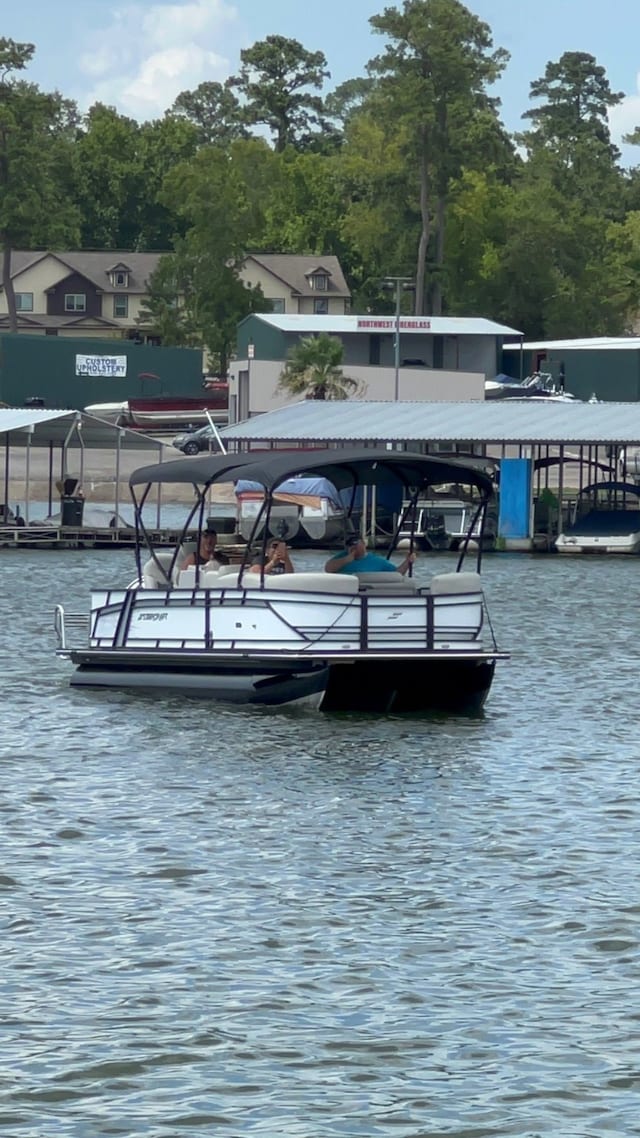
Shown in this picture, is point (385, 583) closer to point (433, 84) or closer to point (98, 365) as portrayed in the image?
point (98, 365)

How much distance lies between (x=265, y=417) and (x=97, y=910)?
55.7 meters

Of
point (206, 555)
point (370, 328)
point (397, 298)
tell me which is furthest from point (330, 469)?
point (370, 328)

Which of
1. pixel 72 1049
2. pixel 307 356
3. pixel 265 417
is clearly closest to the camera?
pixel 72 1049

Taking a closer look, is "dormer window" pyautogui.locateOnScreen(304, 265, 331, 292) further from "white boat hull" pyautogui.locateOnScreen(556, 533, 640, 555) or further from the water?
the water

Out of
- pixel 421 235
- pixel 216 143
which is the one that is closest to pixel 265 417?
pixel 421 235

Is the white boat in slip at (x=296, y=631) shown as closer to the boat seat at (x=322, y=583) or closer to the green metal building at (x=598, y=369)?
the boat seat at (x=322, y=583)

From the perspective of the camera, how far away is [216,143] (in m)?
198

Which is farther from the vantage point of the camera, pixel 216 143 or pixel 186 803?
pixel 216 143

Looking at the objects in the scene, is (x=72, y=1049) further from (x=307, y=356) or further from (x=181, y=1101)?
(x=307, y=356)

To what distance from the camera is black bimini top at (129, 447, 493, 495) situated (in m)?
28.6

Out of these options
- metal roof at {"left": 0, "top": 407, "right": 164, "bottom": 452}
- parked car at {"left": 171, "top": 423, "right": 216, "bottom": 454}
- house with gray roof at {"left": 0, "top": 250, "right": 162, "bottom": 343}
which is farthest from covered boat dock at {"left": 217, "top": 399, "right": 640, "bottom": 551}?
house with gray roof at {"left": 0, "top": 250, "right": 162, "bottom": 343}

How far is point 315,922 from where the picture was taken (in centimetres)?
1734

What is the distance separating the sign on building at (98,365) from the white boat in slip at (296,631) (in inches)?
3657

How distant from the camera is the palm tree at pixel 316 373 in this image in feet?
332
